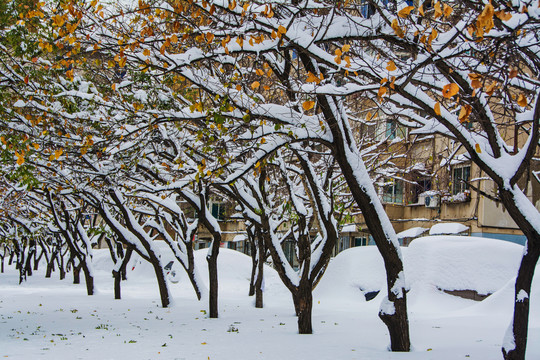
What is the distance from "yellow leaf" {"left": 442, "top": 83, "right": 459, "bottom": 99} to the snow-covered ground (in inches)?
165

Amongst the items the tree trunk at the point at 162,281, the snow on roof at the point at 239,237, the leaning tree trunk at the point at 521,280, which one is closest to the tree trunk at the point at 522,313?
the leaning tree trunk at the point at 521,280

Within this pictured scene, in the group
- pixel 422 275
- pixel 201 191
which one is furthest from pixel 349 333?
pixel 422 275

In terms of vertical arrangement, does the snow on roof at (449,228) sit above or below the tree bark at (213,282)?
above

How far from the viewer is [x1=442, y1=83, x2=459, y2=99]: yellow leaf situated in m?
4.59

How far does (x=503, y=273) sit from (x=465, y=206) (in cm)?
1075

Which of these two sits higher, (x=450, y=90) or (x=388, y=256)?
(x=450, y=90)

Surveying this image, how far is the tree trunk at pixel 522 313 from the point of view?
6.52 meters

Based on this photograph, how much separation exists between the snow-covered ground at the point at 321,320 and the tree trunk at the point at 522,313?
1.24m

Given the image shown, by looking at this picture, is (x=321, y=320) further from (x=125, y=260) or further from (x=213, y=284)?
(x=125, y=260)

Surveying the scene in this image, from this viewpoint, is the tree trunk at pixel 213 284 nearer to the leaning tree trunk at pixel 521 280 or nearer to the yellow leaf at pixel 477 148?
the leaning tree trunk at pixel 521 280

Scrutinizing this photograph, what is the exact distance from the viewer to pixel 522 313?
A: 6.55 meters

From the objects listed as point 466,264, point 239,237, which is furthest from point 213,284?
point 239,237

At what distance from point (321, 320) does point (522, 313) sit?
7.02m

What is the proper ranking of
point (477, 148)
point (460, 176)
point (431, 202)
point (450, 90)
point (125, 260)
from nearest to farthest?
point (450, 90)
point (477, 148)
point (125, 260)
point (460, 176)
point (431, 202)
